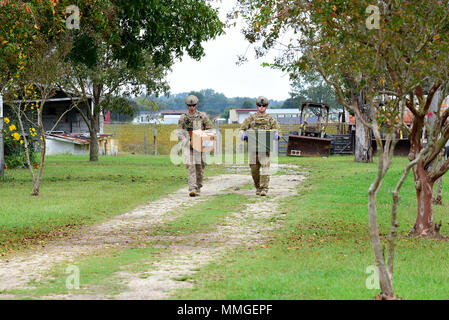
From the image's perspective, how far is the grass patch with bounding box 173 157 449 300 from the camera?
6.13m

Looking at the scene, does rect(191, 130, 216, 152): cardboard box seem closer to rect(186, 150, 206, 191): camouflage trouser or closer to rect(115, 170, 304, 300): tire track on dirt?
rect(186, 150, 206, 191): camouflage trouser

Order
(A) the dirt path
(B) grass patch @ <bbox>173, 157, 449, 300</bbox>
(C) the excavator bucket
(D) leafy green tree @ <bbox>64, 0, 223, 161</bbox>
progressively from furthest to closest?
(C) the excavator bucket < (D) leafy green tree @ <bbox>64, 0, 223, 161</bbox> < (A) the dirt path < (B) grass patch @ <bbox>173, 157, 449, 300</bbox>

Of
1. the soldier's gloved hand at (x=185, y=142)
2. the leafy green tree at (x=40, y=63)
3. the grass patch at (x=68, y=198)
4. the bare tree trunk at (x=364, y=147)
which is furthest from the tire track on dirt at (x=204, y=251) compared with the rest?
the bare tree trunk at (x=364, y=147)

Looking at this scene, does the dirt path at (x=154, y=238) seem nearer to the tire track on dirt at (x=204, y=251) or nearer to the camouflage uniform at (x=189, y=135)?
the tire track on dirt at (x=204, y=251)

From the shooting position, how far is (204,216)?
11883 mm

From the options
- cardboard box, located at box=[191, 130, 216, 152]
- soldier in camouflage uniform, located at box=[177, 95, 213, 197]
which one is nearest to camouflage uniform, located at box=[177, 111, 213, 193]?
soldier in camouflage uniform, located at box=[177, 95, 213, 197]

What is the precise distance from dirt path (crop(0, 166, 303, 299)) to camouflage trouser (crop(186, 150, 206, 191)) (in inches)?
12.6

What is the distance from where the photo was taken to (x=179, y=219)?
11664mm

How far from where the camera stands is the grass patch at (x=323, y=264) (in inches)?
241

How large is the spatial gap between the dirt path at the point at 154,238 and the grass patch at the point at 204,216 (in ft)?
0.67

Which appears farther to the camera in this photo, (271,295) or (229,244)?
(229,244)
